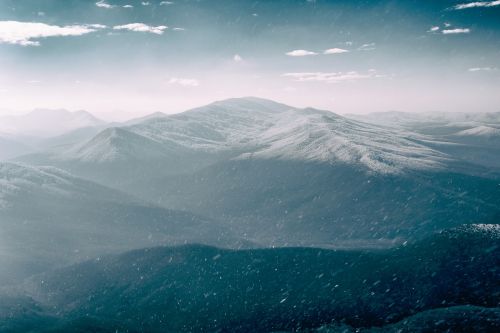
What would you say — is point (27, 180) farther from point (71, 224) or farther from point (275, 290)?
point (275, 290)

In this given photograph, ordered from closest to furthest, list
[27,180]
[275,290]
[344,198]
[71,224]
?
[275,290] < [71,224] < [344,198] < [27,180]

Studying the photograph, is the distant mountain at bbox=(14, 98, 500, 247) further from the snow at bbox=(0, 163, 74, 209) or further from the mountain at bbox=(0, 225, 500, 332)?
the mountain at bbox=(0, 225, 500, 332)

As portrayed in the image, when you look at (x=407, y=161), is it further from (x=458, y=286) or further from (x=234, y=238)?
(x=458, y=286)

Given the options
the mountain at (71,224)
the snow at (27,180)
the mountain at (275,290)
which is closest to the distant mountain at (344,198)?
the mountain at (71,224)

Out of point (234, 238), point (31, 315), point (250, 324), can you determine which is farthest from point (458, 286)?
point (234, 238)

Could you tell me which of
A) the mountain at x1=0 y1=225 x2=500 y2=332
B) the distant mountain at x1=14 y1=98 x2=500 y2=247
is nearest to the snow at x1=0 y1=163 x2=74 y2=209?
the distant mountain at x1=14 y1=98 x2=500 y2=247

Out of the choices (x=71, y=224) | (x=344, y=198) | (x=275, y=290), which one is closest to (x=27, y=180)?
(x=71, y=224)

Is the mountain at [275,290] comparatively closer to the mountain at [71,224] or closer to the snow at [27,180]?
the mountain at [71,224]
